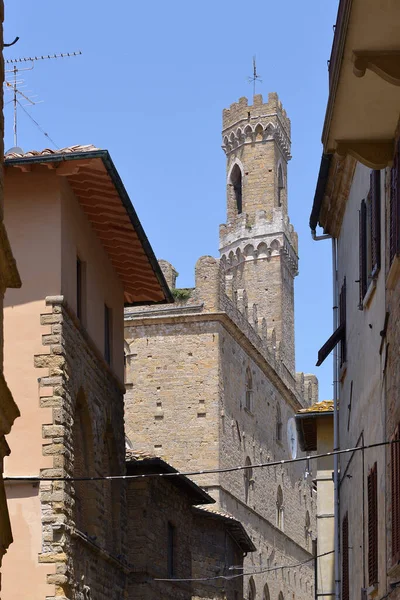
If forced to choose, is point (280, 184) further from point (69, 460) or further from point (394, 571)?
point (394, 571)

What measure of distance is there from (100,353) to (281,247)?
1824 inches

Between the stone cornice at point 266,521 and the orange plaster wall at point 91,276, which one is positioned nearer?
the orange plaster wall at point 91,276

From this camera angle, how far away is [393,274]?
12430 millimetres

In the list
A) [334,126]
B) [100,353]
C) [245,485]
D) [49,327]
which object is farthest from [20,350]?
[245,485]

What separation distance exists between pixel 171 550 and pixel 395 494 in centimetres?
1417

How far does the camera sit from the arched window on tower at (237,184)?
231ft

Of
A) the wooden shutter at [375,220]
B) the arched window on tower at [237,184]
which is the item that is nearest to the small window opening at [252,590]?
the arched window on tower at [237,184]

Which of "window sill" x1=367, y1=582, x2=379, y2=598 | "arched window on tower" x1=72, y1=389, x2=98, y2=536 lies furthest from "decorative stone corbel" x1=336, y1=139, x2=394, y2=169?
"arched window on tower" x1=72, y1=389, x2=98, y2=536

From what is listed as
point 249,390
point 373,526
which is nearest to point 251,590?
point 249,390

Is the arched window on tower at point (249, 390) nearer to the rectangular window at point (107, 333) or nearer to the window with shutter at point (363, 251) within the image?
the rectangular window at point (107, 333)

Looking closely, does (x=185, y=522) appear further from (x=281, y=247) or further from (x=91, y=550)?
(x=281, y=247)

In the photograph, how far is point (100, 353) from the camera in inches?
829

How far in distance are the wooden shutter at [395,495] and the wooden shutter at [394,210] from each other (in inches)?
66.2

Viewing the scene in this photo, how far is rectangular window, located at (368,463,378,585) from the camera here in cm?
1396
